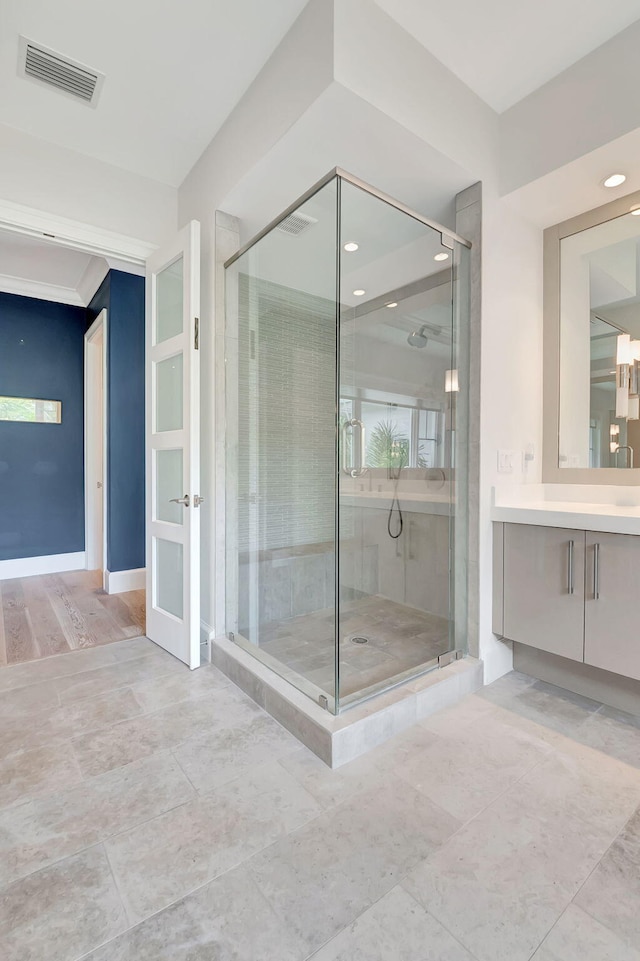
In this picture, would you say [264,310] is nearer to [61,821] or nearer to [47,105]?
[47,105]

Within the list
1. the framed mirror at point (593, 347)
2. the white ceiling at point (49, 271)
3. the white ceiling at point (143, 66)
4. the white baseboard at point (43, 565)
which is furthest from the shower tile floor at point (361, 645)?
the white baseboard at point (43, 565)

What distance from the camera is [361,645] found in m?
2.31

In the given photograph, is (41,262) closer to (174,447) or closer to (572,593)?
(174,447)

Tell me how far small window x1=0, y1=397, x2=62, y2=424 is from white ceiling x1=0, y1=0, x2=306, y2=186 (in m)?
2.79

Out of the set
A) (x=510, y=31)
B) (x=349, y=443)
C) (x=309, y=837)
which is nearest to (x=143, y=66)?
(x=510, y=31)

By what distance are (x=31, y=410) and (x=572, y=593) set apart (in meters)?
4.94

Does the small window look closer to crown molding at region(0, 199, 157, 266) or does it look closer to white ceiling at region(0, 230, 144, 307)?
white ceiling at region(0, 230, 144, 307)

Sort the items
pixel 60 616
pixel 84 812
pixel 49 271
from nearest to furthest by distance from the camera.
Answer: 1. pixel 84 812
2. pixel 60 616
3. pixel 49 271

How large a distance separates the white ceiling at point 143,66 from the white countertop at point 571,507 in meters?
2.36

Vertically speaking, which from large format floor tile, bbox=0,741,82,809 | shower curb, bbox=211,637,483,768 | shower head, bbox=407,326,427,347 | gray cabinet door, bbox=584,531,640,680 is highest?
→ shower head, bbox=407,326,427,347

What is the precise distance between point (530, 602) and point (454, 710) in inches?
25.3

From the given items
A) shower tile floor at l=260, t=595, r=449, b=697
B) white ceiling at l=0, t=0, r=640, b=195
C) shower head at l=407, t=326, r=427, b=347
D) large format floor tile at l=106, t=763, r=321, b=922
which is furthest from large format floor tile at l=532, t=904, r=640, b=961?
white ceiling at l=0, t=0, r=640, b=195

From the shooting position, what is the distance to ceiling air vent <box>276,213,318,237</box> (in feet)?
6.99

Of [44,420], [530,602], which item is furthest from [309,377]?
[44,420]
